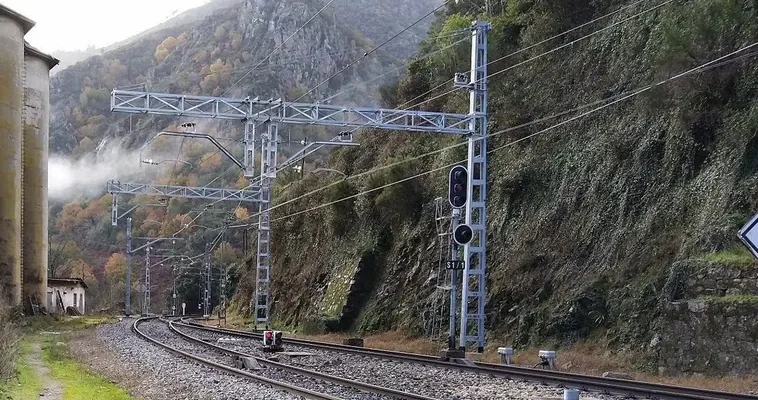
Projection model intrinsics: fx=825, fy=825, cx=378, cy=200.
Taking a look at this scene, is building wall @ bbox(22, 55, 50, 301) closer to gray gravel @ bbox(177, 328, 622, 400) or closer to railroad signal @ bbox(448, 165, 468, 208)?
gray gravel @ bbox(177, 328, 622, 400)

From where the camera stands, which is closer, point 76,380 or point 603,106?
point 76,380

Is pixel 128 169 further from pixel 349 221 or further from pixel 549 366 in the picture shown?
pixel 549 366

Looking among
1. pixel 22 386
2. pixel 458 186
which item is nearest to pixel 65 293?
pixel 458 186

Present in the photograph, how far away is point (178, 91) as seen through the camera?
16200 centimetres

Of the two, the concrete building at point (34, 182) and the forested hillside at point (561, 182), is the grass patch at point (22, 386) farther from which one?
the concrete building at point (34, 182)

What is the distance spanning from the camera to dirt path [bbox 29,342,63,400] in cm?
1555

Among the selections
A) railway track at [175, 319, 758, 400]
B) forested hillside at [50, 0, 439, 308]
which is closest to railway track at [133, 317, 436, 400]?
railway track at [175, 319, 758, 400]

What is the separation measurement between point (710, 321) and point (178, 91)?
15311cm

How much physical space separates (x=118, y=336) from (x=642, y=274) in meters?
21.9

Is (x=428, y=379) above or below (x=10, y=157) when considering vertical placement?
below

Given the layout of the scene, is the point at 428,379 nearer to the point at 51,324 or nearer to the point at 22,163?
the point at 51,324

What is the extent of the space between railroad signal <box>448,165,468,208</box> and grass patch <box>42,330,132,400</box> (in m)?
10.3

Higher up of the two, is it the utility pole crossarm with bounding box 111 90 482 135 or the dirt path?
the utility pole crossarm with bounding box 111 90 482 135

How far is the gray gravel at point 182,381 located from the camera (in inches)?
559
